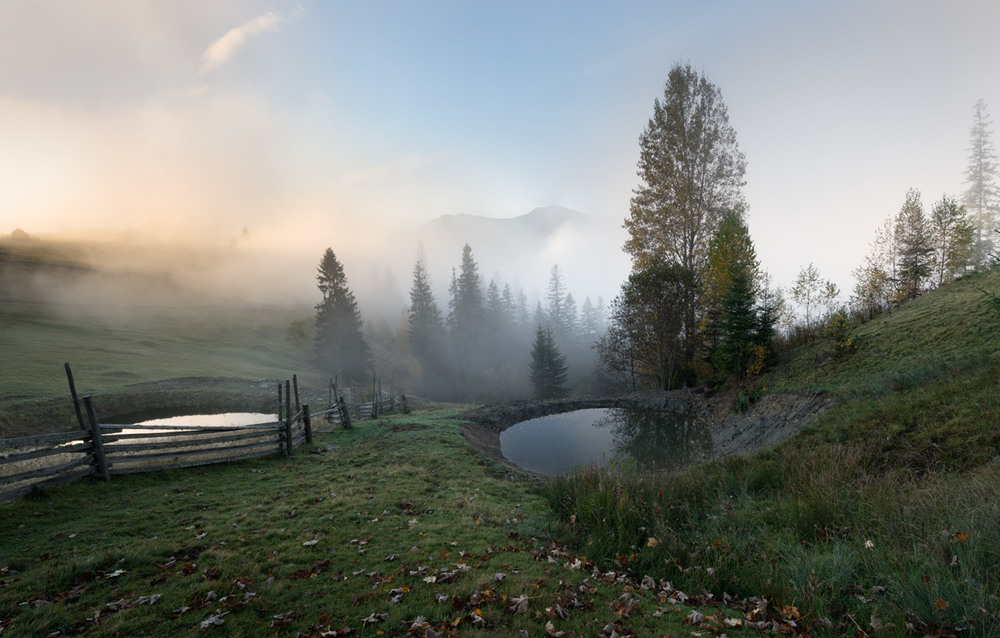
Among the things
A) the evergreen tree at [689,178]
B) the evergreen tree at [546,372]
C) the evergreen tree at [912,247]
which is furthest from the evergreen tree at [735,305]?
the evergreen tree at [546,372]

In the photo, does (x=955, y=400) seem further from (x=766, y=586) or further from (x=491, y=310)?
(x=491, y=310)

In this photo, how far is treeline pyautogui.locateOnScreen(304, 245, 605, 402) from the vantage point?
1905 inches

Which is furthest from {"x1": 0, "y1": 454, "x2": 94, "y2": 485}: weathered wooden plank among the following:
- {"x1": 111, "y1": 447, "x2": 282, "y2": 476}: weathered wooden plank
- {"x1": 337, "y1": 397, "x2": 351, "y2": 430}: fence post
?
{"x1": 337, "y1": 397, "x2": 351, "y2": 430}: fence post

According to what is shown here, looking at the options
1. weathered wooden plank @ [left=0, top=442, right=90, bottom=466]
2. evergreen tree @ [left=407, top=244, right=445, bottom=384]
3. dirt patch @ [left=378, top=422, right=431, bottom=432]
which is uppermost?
evergreen tree @ [left=407, top=244, right=445, bottom=384]

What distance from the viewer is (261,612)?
13.5 ft

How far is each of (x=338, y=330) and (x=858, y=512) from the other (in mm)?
50138

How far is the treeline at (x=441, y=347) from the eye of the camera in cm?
4838

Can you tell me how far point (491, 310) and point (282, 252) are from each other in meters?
98.7

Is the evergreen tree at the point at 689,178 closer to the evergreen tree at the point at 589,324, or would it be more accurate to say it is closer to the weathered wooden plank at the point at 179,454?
the weathered wooden plank at the point at 179,454

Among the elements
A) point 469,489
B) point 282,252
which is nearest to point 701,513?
point 469,489

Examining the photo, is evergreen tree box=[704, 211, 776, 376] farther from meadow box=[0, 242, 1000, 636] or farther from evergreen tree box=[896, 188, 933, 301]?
evergreen tree box=[896, 188, 933, 301]

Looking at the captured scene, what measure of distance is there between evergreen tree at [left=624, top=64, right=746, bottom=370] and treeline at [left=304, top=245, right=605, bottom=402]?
828 inches

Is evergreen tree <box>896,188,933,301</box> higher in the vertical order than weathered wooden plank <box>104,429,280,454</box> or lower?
higher

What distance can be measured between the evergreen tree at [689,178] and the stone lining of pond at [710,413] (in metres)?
4.22
